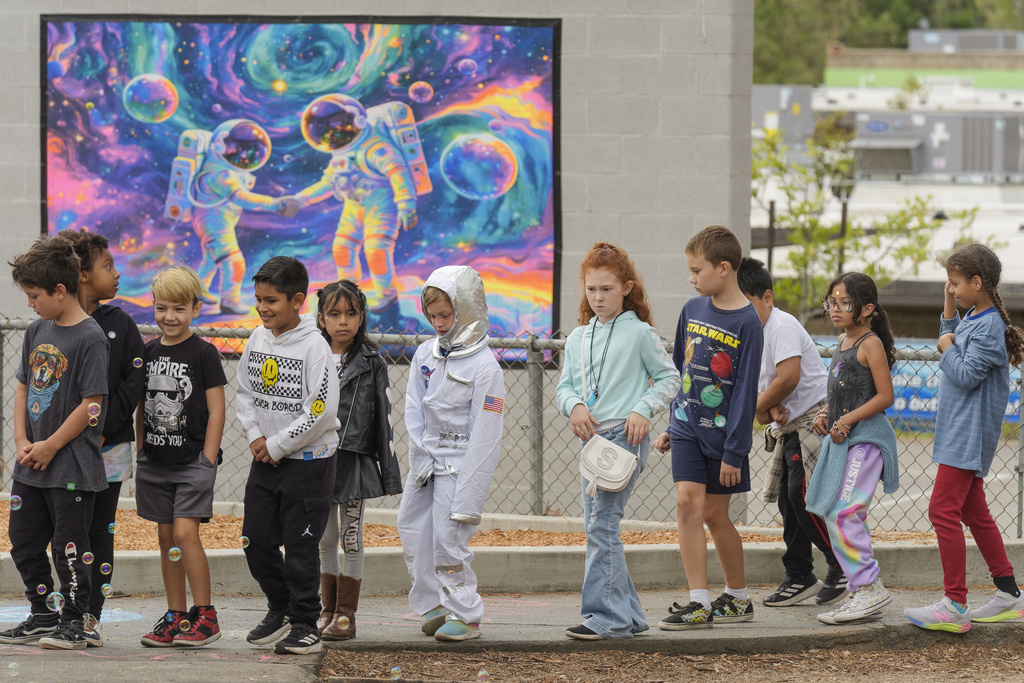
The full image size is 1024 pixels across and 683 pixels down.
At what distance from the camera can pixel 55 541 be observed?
4.71 m

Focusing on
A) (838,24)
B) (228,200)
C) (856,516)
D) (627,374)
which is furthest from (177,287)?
(838,24)

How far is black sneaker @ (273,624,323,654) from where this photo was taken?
4715 mm

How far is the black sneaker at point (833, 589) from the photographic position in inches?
229

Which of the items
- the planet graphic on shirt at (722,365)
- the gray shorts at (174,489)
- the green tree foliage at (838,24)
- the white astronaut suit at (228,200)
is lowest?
the gray shorts at (174,489)

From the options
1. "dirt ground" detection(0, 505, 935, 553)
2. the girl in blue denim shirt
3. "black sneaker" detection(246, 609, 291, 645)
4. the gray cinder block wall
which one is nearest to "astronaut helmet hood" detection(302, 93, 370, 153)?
the gray cinder block wall

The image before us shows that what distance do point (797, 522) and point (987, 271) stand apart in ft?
5.13

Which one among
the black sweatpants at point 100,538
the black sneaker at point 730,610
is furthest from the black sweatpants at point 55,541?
the black sneaker at point 730,610

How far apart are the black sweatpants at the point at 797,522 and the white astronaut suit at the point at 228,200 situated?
4.10m

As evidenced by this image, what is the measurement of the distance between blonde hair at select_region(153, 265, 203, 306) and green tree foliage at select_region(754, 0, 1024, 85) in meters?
41.5

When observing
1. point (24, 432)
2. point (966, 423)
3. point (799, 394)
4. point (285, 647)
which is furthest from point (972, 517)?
point (24, 432)

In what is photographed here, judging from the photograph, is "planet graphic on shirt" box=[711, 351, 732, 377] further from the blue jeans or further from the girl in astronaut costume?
the girl in astronaut costume

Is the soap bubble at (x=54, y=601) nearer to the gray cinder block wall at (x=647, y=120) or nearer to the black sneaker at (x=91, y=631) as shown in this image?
the black sneaker at (x=91, y=631)

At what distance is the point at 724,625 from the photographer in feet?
17.4

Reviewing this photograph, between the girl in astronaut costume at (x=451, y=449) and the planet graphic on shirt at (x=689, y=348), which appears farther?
the planet graphic on shirt at (x=689, y=348)
